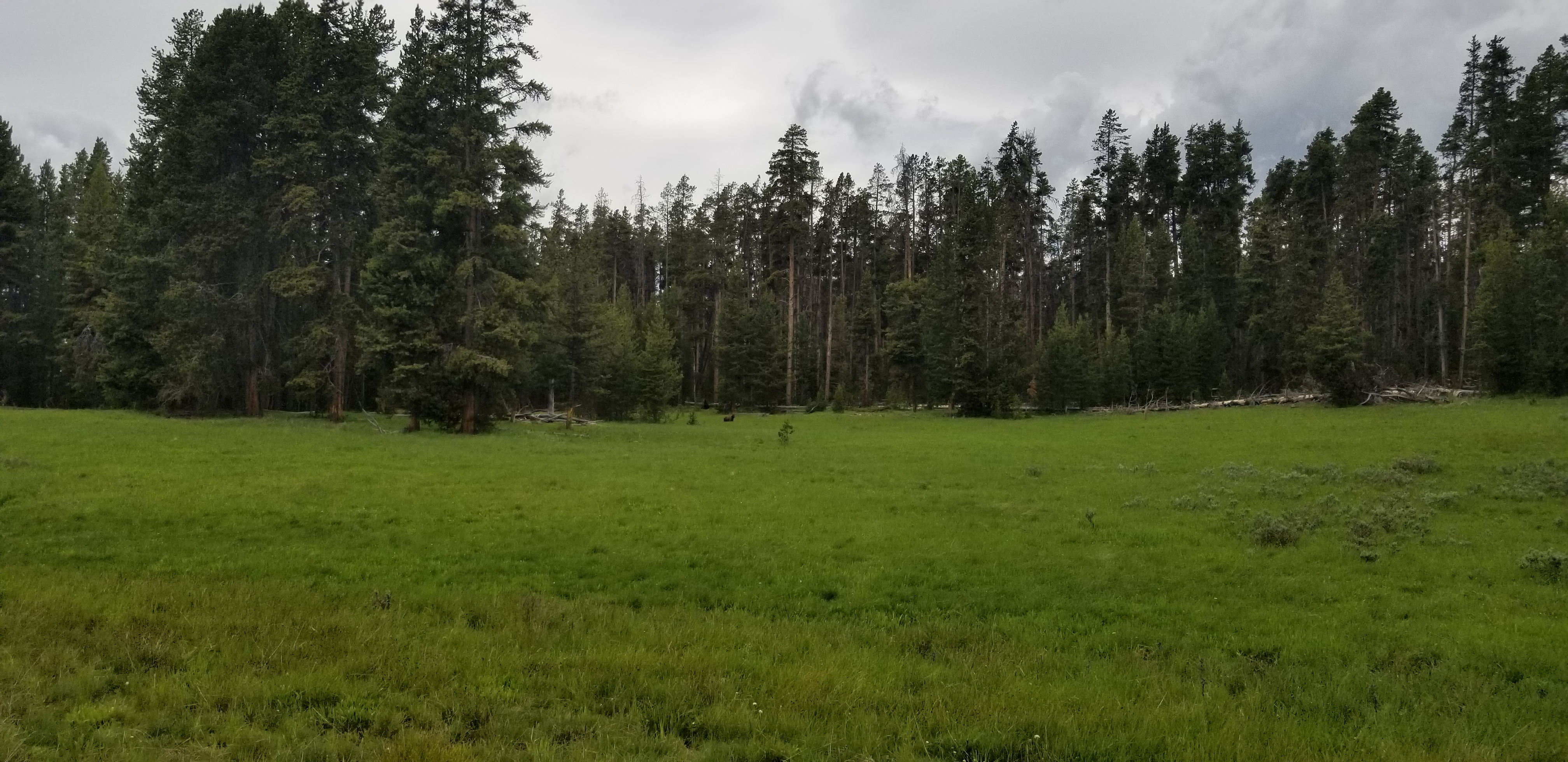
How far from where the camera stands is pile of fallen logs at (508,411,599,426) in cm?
4444

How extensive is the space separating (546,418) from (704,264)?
37364 mm

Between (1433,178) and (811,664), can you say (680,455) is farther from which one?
(1433,178)

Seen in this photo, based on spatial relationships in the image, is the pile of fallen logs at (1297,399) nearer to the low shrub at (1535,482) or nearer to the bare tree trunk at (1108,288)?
the bare tree trunk at (1108,288)

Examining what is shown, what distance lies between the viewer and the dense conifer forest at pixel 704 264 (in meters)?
35.6

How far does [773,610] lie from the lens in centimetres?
1047

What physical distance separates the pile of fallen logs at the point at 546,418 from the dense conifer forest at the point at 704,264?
347 centimetres

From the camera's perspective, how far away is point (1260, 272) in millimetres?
60125

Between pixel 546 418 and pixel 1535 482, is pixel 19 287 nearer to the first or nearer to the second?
pixel 546 418

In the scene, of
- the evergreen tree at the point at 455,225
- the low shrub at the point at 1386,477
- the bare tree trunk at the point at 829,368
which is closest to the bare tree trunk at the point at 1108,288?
the bare tree trunk at the point at 829,368

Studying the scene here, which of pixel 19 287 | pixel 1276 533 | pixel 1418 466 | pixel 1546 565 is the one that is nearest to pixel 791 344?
pixel 1418 466

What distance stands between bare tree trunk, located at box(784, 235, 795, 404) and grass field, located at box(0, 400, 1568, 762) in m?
41.7

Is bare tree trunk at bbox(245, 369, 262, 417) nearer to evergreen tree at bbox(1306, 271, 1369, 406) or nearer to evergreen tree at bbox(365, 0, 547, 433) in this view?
evergreen tree at bbox(365, 0, 547, 433)

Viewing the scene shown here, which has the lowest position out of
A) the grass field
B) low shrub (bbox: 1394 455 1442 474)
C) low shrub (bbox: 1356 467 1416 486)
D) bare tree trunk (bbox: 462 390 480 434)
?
the grass field

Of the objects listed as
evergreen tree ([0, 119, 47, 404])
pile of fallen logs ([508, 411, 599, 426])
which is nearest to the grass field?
pile of fallen logs ([508, 411, 599, 426])
